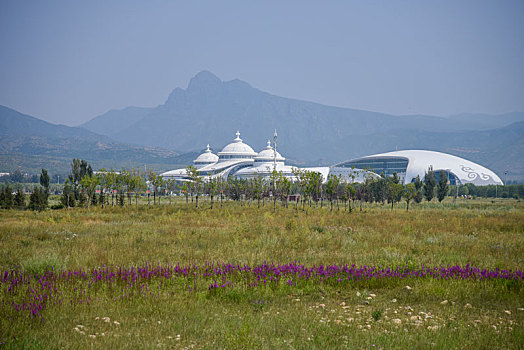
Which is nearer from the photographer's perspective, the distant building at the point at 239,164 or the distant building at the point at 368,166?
the distant building at the point at 368,166

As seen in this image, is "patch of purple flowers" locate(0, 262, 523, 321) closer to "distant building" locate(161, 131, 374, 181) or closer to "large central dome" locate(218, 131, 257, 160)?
"distant building" locate(161, 131, 374, 181)

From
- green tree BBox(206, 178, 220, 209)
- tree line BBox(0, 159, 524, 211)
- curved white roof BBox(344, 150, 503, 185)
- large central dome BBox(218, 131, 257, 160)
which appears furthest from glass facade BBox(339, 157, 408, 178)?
green tree BBox(206, 178, 220, 209)

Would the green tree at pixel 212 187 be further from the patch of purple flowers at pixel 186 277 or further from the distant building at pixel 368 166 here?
the distant building at pixel 368 166

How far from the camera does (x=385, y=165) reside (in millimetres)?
130875

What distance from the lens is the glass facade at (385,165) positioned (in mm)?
125125

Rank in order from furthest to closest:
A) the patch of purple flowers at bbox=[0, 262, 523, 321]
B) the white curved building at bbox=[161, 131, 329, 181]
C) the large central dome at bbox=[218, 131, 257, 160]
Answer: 1. the large central dome at bbox=[218, 131, 257, 160]
2. the white curved building at bbox=[161, 131, 329, 181]
3. the patch of purple flowers at bbox=[0, 262, 523, 321]

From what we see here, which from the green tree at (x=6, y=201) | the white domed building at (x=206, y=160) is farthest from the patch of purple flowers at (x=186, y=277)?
the white domed building at (x=206, y=160)

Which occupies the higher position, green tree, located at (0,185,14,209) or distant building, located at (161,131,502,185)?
distant building, located at (161,131,502,185)

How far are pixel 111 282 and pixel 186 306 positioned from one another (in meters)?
2.32

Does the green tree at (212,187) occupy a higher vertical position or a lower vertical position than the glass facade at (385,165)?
lower

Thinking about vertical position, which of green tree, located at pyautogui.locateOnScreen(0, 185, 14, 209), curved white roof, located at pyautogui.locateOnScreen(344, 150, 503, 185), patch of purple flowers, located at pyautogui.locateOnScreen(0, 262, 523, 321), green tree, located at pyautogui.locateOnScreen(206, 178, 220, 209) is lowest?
green tree, located at pyautogui.locateOnScreen(0, 185, 14, 209)

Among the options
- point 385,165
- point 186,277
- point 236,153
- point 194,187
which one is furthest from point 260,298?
point 236,153

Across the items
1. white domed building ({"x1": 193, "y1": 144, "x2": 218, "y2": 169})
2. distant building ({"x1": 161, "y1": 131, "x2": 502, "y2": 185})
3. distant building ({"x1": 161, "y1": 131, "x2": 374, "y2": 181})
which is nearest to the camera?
distant building ({"x1": 161, "y1": 131, "x2": 502, "y2": 185})

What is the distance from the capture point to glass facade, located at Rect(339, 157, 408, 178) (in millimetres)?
125125
